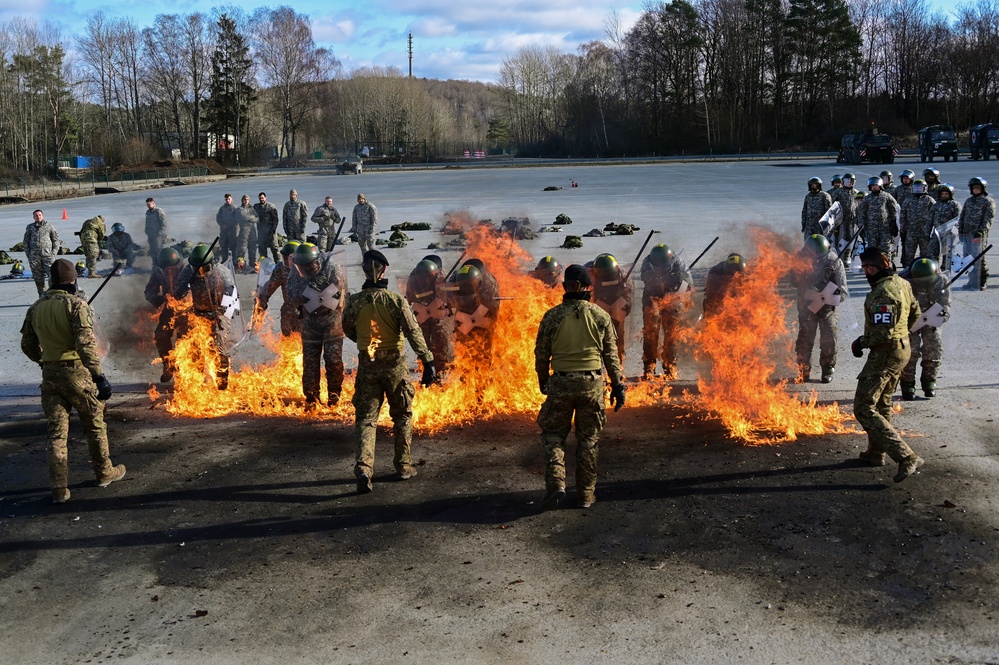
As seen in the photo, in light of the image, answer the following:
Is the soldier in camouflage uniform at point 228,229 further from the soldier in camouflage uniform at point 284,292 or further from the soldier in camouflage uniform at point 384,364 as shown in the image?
the soldier in camouflage uniform at point 384,364

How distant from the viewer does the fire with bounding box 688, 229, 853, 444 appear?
8.53 metres

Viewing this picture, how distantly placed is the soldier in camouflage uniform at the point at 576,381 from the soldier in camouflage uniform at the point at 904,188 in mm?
11265

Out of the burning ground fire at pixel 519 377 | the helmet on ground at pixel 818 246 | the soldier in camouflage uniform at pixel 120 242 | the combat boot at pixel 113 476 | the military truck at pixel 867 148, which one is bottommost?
the combat boot at pixel 113 476

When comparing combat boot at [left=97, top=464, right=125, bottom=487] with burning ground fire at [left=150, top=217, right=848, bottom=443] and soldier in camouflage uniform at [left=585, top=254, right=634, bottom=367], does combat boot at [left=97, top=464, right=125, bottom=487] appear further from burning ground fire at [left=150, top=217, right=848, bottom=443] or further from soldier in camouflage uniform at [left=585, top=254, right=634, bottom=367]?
soldier in camouflage uniform at [left=585, top=254, right=634, bottom=367]

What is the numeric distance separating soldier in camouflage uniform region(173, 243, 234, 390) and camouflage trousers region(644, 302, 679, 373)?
503 cm

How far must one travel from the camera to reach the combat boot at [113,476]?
759 centimetres

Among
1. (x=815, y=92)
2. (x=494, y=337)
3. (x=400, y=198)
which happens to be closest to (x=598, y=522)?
(x=494, y=337)

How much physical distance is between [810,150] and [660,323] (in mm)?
67949

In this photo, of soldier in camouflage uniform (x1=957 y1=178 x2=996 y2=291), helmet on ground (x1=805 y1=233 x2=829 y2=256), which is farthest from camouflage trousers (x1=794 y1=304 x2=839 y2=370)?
soldier in camouflage uniform (x1=957 y1=178 x2=996 y2=291)

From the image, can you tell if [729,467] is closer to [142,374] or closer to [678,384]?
[678,384]

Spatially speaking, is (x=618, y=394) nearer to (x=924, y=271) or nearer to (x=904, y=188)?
(x=924, y=271)

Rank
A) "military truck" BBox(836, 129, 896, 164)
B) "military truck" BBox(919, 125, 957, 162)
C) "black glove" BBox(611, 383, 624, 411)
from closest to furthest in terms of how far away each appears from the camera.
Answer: "black glove" BBox(611, 383, 624, 411), "military truck" BBox(919, 125, 957, 162), "military truck" BBox(836, 129, 896, 164)

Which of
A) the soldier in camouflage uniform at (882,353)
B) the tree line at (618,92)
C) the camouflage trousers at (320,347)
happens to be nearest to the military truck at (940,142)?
the tree line at (618,92)

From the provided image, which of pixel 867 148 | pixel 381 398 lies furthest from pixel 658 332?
pixel 867 148
